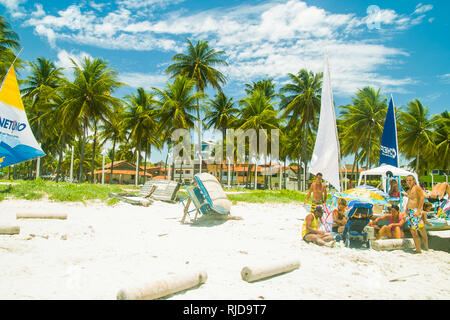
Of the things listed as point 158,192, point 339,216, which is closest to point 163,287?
point 339,216

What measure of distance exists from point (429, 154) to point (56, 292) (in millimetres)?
41077

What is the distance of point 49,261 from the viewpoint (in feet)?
15.1

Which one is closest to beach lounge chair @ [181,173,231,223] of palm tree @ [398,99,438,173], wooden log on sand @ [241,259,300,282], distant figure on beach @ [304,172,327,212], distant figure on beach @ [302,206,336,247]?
distant figure on beach @ [304,172,327,212]

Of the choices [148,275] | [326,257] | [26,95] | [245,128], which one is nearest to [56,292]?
[148,275]

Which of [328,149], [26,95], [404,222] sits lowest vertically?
[404,222]

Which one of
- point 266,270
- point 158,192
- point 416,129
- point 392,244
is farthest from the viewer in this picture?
point 416,129

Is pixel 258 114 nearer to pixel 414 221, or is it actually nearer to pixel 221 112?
pixel 221 112

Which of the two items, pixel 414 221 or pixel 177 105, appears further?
pixel 177 105

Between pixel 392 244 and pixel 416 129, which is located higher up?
pixel 416 129

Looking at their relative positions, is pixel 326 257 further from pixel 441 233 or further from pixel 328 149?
pixel 441 233

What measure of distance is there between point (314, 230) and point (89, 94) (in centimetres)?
2411

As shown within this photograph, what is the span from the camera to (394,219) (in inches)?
283

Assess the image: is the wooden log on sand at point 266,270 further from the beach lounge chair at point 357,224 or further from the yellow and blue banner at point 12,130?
the yellow and blue banner at point 12,130

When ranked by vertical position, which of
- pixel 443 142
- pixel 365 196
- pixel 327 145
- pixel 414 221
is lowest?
pixel 414 221
